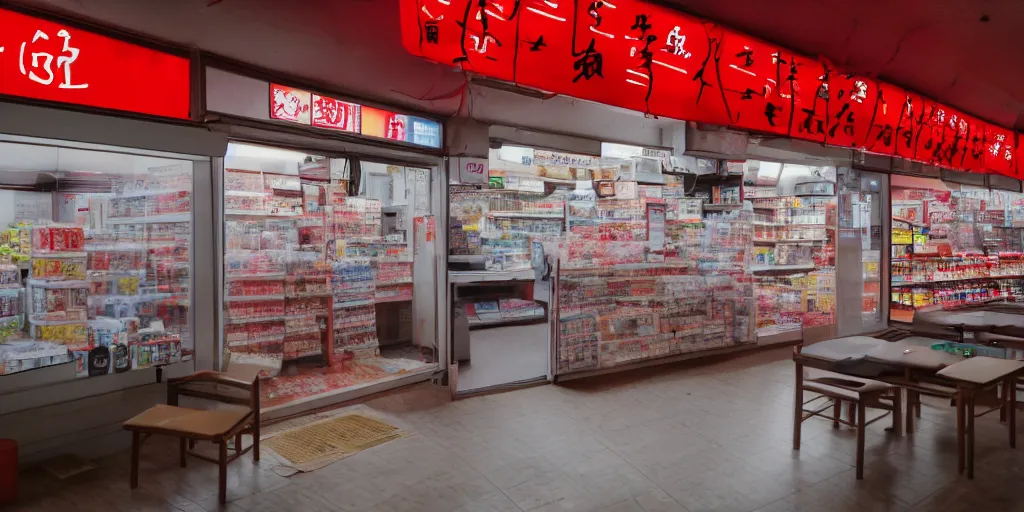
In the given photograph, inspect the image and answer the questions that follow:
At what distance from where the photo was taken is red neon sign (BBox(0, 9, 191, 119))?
10.1 ft

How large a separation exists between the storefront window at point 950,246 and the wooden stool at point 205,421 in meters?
9.95

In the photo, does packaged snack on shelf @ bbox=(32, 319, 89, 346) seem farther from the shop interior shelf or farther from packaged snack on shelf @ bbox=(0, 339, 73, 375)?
the shop interior shelf

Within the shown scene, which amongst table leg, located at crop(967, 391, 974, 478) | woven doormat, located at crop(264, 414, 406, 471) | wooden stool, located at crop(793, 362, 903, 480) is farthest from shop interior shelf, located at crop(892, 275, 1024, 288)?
woven doormat, located at crop(264, 414, 406, 471)

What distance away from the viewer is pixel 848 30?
5508mm

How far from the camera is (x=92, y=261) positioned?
158 inches

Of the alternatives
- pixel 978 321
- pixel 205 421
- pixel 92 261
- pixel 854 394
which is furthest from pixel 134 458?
pixel 978 321

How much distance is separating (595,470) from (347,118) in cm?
329

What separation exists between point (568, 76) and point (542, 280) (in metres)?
2.61

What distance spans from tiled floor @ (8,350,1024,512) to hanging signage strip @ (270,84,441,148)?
7.80ft

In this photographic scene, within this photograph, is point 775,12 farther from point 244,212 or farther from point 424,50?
point 244,212

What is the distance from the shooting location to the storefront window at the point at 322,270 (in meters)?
5.48

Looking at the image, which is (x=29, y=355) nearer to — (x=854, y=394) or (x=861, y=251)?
(x=854, y=394)

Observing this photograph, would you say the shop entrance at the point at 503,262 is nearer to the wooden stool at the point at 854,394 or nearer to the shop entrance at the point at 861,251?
the wooden stool at the point at 854,394

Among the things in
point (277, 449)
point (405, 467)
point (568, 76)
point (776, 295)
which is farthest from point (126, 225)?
point (776, 295)
